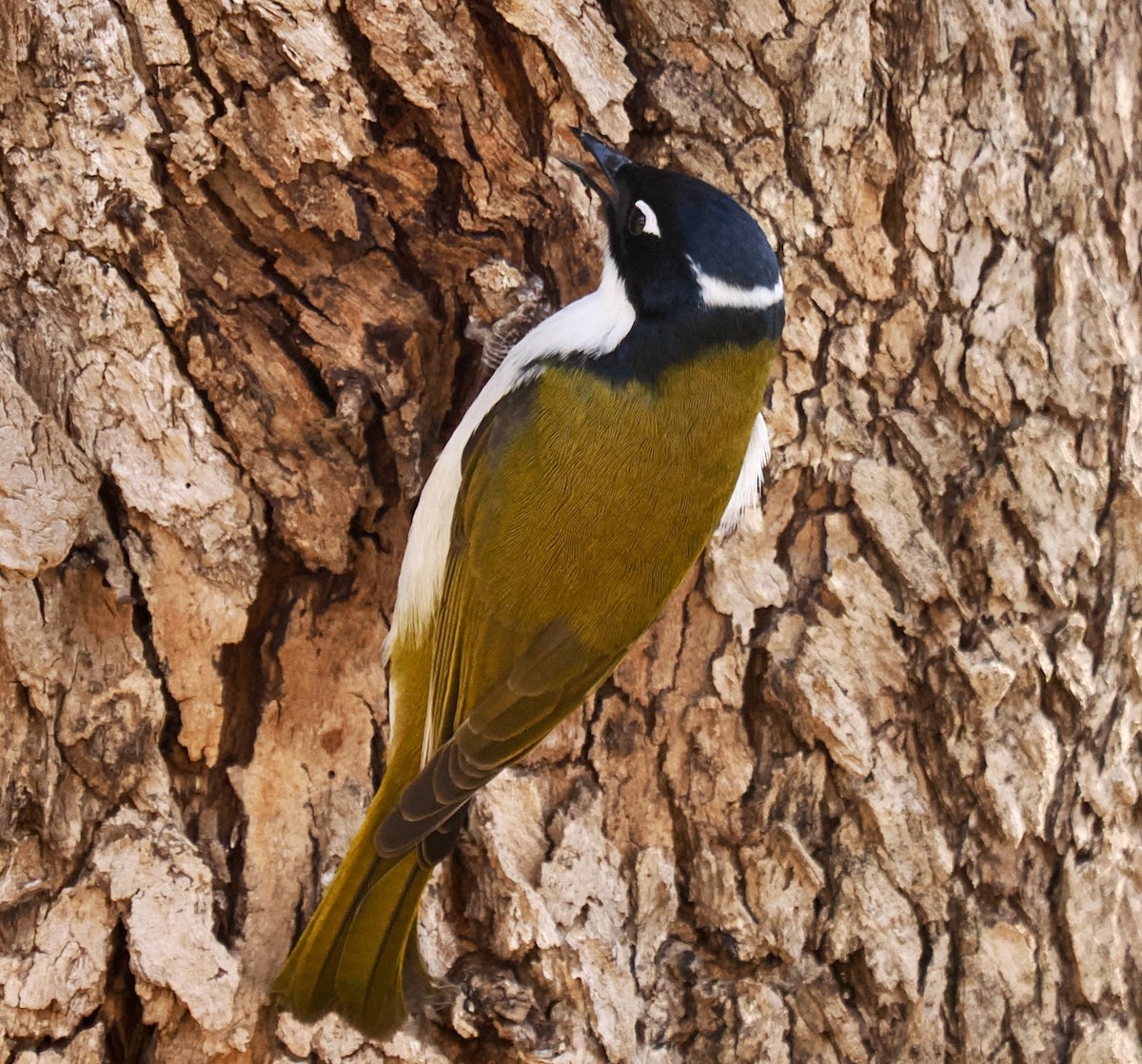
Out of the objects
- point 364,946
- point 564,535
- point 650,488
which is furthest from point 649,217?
point 364,946

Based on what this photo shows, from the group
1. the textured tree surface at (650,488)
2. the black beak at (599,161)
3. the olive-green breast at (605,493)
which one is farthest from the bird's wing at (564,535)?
the black beak at (599,161)

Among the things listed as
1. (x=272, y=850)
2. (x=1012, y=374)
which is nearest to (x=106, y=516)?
(x=272, y=850)

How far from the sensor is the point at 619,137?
9.64 ft

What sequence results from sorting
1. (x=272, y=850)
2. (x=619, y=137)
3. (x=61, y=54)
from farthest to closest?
(x=619, y=137) < (x=272, y=850) < (x=61, y=54)

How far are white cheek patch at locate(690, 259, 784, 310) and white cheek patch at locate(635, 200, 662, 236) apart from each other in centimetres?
12

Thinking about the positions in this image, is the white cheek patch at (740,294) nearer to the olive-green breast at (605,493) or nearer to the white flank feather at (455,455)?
the olive-green breast at (605,493)

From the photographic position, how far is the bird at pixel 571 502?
2686mm

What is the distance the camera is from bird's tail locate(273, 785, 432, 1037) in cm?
258

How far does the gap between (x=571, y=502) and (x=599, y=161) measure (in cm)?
82

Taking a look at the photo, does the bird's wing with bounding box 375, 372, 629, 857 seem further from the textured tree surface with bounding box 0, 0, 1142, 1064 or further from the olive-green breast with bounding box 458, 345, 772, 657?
the textured tree surface with bounding box 0, 0, 1142, 1064

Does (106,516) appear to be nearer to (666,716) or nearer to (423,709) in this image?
(423,709)

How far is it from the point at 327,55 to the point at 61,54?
548 millimetres

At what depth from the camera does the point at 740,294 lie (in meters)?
2.83

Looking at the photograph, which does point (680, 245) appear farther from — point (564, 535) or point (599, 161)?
point (564, 535)
